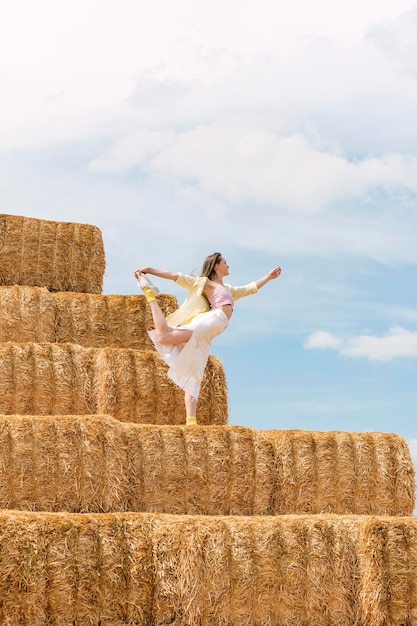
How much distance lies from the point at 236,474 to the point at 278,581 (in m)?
1.65

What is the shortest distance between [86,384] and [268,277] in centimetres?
218

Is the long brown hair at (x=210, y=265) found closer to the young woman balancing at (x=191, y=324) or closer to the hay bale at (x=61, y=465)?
the young woman balancing at (x=191, y=324)

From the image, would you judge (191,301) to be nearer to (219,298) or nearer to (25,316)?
(219,298)

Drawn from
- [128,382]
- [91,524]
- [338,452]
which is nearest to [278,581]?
[91,524]

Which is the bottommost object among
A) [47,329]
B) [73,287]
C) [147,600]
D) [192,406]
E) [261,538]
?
[147,600]

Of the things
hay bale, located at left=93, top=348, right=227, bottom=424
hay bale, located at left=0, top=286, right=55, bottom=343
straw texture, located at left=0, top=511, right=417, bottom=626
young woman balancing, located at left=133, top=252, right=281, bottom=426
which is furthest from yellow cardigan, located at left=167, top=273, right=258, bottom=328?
straw texture, located at left=0, top=511, right=417, bottom=626

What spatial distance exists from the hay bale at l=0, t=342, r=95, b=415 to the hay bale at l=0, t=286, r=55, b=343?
109cm

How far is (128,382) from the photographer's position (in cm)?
928

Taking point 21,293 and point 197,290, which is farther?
point 21,293

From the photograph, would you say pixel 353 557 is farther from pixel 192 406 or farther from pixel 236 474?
pixel 192 406

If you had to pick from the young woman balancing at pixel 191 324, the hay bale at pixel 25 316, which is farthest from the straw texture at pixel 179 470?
the hay bale at pixel 25 316

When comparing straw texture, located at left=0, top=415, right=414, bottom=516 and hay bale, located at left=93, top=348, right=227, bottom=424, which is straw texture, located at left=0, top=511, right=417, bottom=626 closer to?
straw texture, located at left=0, top=415, right=414, bottom=516

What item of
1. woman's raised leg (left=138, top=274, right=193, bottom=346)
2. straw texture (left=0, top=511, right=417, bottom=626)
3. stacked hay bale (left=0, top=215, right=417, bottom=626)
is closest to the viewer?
straw texture (left=0, top=511, right=417, bottom=626)

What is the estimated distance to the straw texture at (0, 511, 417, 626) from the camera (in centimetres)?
617
